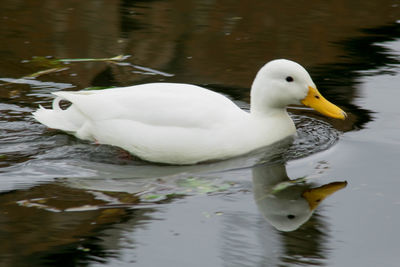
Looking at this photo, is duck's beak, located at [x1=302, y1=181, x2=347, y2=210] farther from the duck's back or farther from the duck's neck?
the duck's neck

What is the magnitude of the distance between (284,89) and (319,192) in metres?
1.15

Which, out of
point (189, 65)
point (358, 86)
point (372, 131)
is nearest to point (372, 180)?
point (372, 131)

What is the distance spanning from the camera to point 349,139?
6.96 meters

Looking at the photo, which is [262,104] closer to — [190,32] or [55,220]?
[55,220]

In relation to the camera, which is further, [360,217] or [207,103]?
[207,103]

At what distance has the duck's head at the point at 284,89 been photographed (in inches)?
256

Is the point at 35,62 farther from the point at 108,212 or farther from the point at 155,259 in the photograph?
the point at 155,259

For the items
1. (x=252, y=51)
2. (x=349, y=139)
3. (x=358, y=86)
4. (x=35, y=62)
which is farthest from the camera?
(x=252, y=51)

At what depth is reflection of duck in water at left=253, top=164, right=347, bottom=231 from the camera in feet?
17.5

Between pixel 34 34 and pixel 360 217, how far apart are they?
19.1 feet

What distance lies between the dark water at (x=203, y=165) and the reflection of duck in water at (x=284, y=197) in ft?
0.06

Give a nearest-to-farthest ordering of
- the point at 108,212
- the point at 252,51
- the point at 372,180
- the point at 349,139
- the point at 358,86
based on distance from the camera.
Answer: the point at 108,212 < the point at 372,180 < the point at 349,139 < the point at 358,86 < the point at 252,51

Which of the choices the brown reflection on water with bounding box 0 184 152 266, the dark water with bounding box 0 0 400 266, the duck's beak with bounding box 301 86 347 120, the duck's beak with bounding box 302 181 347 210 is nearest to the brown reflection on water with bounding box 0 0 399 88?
the dark water with bounding box 0 0 400 266

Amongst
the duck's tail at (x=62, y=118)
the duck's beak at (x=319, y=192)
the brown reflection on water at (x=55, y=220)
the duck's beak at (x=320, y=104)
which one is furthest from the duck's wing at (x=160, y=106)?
the duck's beak at (x=319, y=192)
